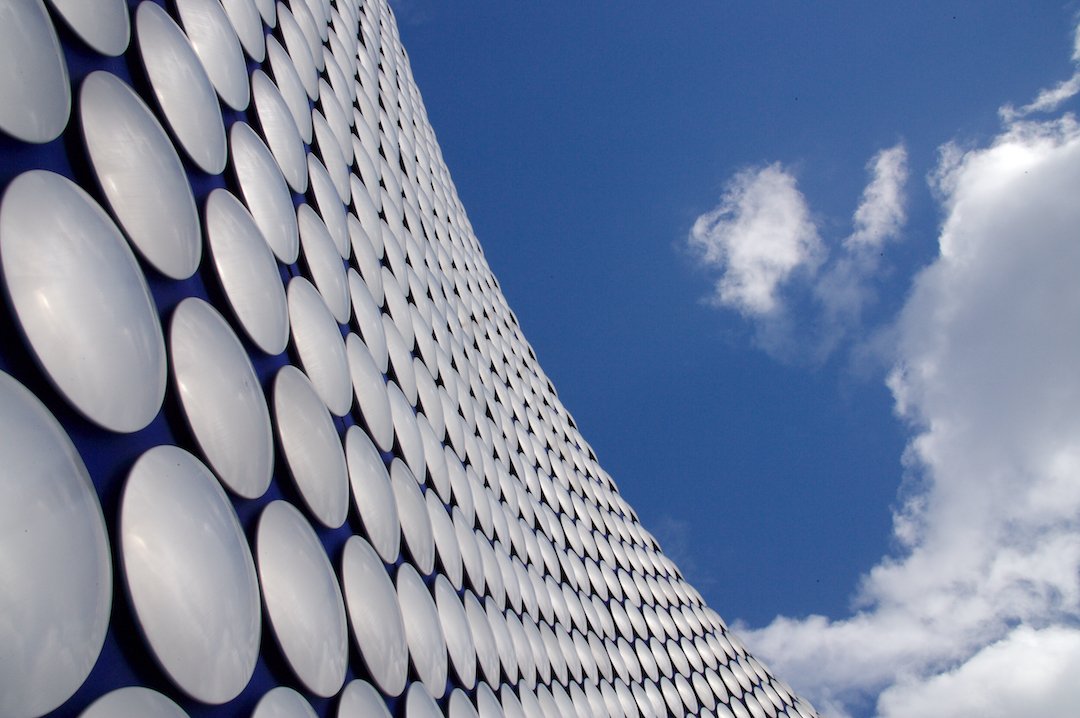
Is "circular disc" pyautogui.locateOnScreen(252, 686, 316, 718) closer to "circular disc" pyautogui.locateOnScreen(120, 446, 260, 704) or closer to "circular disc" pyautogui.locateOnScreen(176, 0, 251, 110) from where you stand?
"circular disc" pyautogui.locateOnScreen(120, 446, 260, 704)

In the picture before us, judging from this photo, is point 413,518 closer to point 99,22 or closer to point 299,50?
point 99,22

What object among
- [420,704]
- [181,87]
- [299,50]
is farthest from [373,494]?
[299,50]

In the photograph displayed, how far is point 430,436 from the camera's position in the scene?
980cm

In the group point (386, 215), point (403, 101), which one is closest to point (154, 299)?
point (386, 215)

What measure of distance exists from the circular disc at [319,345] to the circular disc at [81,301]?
2.52m

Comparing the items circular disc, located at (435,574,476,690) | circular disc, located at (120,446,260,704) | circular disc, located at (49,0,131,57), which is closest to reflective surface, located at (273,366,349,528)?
circular disc, located at (120,446,260,704)

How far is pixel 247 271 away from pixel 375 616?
Answer: 238 centimetres

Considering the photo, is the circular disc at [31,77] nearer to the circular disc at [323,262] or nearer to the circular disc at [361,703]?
the circular disc at [361,703]

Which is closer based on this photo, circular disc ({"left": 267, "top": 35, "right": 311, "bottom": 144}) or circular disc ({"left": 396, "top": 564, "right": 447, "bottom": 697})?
circular disc ({"left": 396, "top": 564, "right": 447, "bottom": 697})

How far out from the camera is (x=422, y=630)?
6.79 m

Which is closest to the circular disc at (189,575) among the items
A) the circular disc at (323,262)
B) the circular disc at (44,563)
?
the circular disc at (44,563)

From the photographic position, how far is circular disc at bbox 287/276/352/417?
5.95 meters

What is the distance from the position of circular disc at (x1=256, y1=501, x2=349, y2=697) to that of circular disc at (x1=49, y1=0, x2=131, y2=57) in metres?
2.34

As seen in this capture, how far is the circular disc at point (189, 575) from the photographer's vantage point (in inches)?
114
